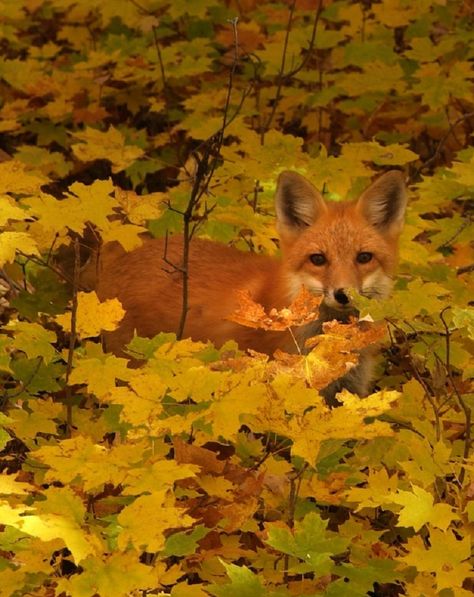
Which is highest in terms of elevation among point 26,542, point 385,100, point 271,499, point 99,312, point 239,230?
point 385,100

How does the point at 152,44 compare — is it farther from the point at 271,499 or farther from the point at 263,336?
the point at 271,499

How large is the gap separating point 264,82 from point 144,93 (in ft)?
3.89

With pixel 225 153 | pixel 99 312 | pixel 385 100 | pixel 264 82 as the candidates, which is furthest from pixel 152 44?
pixel 99 312

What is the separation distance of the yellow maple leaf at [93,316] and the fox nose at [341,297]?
1.49m

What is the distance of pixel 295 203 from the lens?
5.31m

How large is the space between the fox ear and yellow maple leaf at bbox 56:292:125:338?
1.88 m

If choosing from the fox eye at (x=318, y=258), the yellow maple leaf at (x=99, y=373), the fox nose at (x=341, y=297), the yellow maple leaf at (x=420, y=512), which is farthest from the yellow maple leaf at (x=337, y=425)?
the fox eye at (x=318, y=258)

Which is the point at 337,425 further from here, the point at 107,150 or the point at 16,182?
the point at 107,150

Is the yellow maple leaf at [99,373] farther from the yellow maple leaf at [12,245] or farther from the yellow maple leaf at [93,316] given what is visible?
the yellow maple leaf at [12,245]

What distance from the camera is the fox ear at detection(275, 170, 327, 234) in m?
5.23

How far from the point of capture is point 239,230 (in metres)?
6.08

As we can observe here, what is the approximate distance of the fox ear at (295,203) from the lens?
5.23 meters

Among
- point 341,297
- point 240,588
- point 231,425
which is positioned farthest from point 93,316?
point 341,297

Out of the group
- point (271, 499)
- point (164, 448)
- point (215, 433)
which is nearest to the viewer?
point (215, 433)
